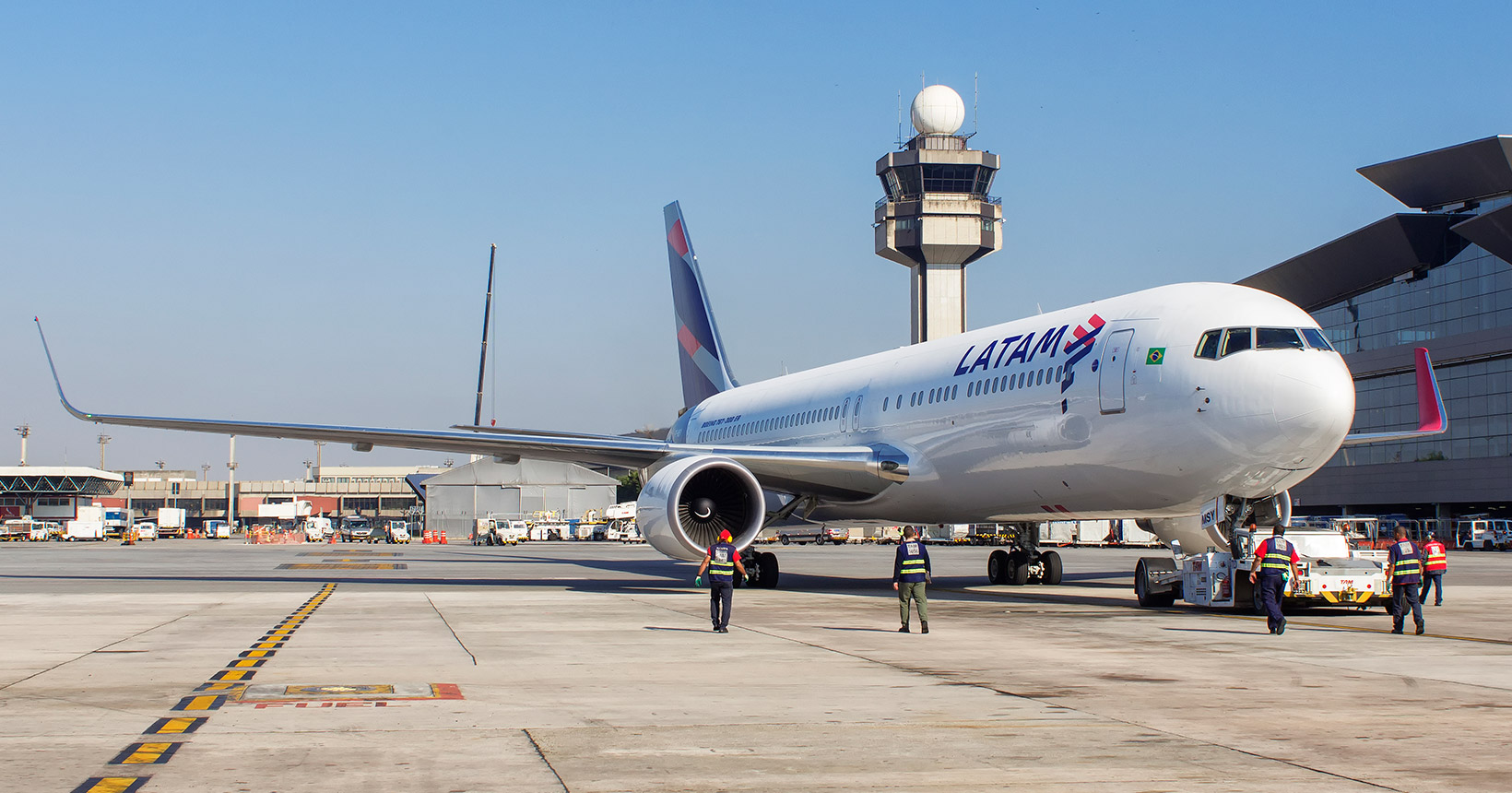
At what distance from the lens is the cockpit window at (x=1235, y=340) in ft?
56.1

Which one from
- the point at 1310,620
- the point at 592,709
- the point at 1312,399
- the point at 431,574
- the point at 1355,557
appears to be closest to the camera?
the point at 592,709

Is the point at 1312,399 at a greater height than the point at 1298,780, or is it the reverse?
the point at 1312,399

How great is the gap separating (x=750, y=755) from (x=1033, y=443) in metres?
12.4

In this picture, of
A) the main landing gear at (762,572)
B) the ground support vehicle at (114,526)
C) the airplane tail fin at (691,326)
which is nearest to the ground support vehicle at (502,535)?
the airplane tail fin at (691,326)

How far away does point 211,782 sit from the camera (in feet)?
21.9

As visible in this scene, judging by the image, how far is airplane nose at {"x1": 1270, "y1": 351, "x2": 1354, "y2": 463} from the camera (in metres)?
16.5

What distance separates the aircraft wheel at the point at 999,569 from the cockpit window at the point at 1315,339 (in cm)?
962

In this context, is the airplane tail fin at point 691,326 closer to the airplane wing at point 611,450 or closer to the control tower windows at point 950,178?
the airplane wing at point 611,450

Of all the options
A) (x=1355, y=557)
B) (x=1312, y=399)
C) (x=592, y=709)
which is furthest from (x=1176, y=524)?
(x=592, y=709)

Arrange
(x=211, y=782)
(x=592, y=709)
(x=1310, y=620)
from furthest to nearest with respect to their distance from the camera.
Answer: (x=1310, y=620)
(x=592, y=709)
(x=211, y=782)

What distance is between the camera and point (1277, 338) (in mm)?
17141

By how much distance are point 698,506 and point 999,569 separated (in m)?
6.48

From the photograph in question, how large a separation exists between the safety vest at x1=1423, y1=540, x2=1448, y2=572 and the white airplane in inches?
75.4

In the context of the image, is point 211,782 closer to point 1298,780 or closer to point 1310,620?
point 1298,780
